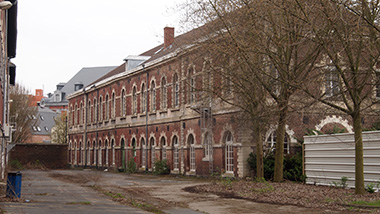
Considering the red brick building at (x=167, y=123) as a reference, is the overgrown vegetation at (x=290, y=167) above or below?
below

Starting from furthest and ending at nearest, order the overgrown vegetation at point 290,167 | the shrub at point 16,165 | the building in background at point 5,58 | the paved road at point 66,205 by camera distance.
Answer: the shrub at point 16,165 < the building in background at point 5,58 < the overgrown vegetation at point 290,167 < the paved road at point 66,205

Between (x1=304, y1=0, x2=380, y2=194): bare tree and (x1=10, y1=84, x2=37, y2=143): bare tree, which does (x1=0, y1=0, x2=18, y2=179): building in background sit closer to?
(x1=304, y1=0, x2=380, y2=194): bare tree

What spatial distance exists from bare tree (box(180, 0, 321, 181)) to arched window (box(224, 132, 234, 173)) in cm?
721

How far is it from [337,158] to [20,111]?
42901 millimetres

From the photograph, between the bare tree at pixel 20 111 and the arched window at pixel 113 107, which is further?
the bare tree at pixel 20 111

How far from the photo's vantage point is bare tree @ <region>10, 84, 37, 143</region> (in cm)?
5659

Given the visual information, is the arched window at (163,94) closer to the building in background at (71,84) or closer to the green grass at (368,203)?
the green grass at (368,203)

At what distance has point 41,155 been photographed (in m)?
57.5

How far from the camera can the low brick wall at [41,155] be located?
56094 mm

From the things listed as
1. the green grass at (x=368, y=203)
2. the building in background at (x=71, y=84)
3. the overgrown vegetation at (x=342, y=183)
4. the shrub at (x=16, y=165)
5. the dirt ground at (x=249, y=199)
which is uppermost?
the building in background at (x=71, y=84)

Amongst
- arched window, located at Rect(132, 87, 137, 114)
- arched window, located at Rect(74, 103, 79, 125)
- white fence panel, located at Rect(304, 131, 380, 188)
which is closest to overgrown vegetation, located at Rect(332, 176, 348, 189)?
white fence panel, located at Rect(304, 131, 380, 188)

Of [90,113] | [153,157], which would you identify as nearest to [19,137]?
[90,113]

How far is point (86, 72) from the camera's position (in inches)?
4183

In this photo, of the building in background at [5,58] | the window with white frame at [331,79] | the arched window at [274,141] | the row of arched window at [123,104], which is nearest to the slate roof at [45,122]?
the row of arched window at [123,104]
